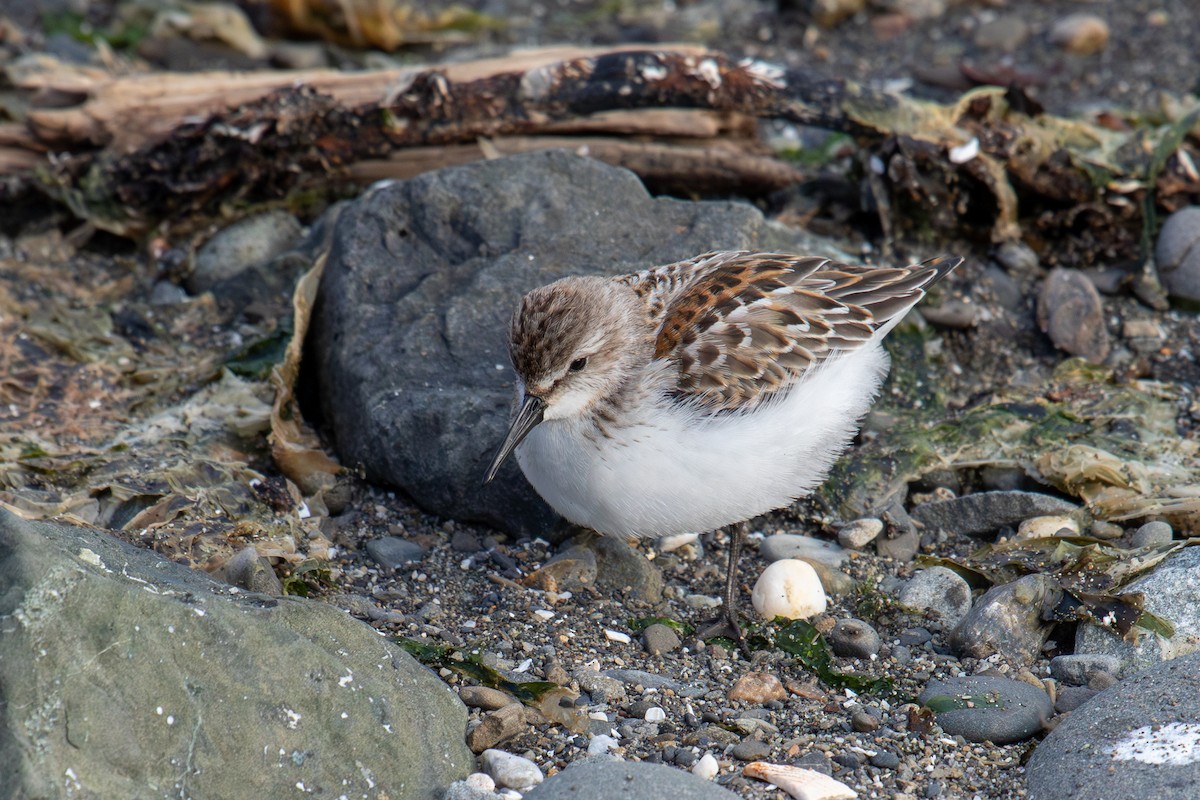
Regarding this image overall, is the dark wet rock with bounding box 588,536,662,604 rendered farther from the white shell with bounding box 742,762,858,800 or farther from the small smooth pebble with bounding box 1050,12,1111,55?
the small smooth pebble with bounding box 1050,12,1111,55

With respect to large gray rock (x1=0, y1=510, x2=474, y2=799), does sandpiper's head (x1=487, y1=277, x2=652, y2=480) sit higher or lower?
higher

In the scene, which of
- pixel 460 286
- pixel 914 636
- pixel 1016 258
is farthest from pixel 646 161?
pixel 914 636

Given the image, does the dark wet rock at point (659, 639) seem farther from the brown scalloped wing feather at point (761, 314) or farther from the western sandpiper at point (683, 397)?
the brown scalloped wing feather at point (761, 314)

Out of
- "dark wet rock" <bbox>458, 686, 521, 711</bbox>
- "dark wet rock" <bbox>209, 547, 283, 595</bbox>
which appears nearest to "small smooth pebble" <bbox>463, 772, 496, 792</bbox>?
"dark wet rock" <bbox>458, 686, 521, 711</bbox>

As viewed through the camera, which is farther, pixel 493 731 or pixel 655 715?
pixel 655 715

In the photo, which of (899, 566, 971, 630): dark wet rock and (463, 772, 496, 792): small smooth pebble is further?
(899, 566, 971, 630): dark wet rock

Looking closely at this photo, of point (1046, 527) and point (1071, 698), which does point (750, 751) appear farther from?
point (1046, 527)

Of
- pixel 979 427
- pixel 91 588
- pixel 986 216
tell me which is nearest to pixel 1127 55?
pixel 986 216

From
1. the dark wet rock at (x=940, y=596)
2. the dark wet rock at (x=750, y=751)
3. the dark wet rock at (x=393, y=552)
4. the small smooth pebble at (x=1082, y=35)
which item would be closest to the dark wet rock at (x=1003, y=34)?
the small smooth pebble at (x=1082, y=35)
